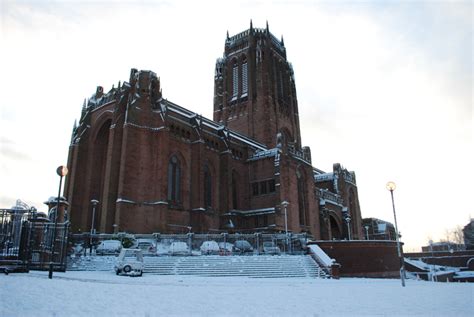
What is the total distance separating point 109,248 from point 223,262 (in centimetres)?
829

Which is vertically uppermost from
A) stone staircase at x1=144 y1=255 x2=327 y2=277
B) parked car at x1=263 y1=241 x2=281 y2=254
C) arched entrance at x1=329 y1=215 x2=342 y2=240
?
arched entrance at x1=329 y1=215 x2=342 y2=240

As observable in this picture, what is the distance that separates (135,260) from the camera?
20.7 m

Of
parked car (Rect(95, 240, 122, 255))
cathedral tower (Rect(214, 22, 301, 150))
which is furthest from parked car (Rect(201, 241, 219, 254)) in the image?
cathedral tower (Rect(214, 22, 301, 150))

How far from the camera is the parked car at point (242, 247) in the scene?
27797 millimetres

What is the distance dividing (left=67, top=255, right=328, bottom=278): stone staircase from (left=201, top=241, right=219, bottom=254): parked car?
1.32 metres

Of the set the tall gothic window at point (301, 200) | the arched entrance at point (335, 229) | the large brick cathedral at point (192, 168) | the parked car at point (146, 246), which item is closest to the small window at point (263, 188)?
the large brick cathedral at point (192, 168)

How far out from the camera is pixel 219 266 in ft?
78.2

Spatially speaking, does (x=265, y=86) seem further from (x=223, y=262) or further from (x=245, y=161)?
(x=223, y=262)

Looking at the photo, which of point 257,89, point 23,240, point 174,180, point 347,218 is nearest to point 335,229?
point 347,218

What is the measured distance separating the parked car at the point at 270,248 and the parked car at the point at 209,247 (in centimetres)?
393

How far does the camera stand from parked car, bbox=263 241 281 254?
28.4m

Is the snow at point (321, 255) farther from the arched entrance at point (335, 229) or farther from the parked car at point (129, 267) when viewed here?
the arched entrance at point (335, 229)

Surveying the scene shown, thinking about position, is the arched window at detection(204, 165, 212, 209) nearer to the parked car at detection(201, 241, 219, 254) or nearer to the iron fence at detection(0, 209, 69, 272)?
the parked car at detection(201, 241, 219, 254)

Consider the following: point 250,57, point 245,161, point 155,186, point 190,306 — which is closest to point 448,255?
point 245,161
